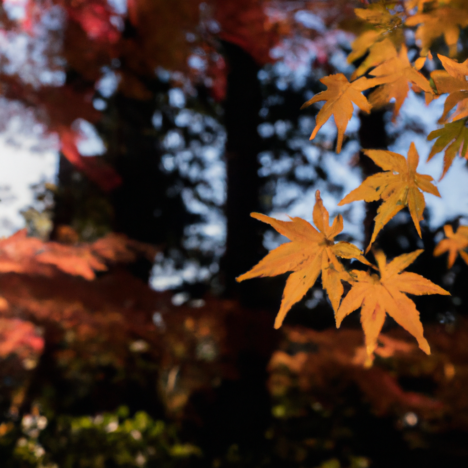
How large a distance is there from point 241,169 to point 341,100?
302cm

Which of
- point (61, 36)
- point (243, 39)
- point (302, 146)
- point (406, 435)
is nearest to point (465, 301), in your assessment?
point (406, 435)

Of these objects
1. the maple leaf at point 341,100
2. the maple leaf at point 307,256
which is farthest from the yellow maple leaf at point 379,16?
the maple leaf at point 307,256

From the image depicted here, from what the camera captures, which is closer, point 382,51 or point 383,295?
point 383,295

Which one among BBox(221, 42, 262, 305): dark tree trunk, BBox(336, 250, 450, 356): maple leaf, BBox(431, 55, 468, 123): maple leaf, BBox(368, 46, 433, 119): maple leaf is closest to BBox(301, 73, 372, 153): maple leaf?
BBox(368, 46, 433, 119): maple leaf

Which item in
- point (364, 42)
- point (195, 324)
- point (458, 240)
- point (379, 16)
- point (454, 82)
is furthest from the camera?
point (195, 324)

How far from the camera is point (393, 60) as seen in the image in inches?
32.4

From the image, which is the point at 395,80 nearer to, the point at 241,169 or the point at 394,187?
the point at 394,187

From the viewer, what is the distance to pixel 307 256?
2.51 feet

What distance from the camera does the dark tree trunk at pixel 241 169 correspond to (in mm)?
3523

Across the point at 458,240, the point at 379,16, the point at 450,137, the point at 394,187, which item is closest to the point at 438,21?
the point at 379,16

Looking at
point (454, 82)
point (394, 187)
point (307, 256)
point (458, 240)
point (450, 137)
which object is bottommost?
point (458, 240)

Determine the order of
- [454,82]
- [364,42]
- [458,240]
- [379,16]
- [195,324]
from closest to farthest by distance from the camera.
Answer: [454,82] < [379,16] < [364,42] < [458,240] < [195,324]

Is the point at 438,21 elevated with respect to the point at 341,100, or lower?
elevated

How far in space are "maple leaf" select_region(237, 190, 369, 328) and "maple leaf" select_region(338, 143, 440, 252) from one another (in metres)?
0.06
